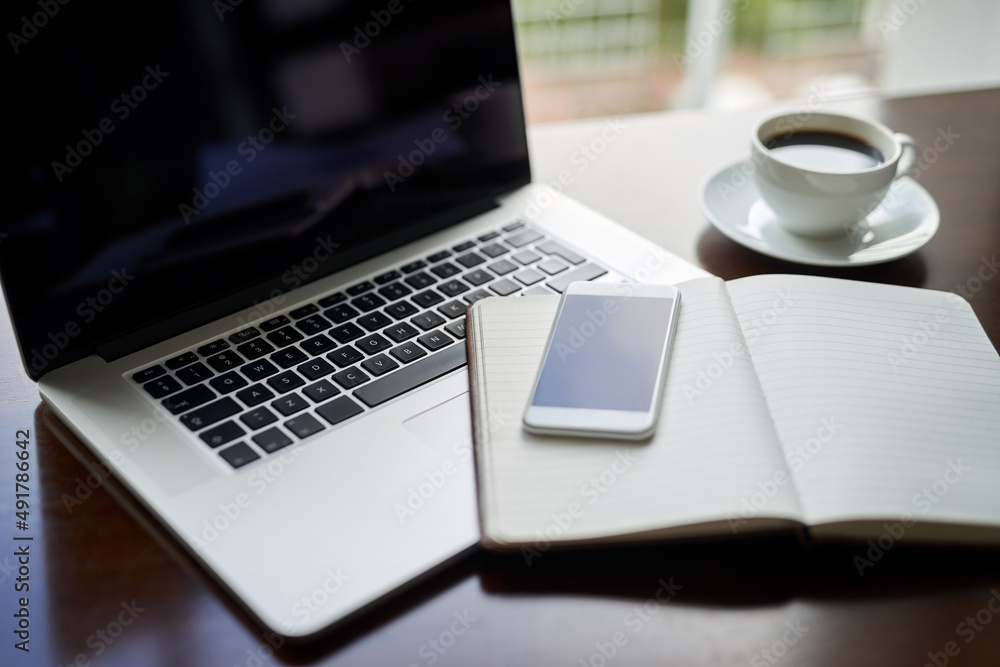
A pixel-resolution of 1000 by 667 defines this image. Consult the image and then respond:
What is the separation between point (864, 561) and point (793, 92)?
2.80m

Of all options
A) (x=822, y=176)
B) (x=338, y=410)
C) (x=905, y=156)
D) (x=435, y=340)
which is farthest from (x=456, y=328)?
(x=905, y=156)

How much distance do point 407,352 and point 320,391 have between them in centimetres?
7

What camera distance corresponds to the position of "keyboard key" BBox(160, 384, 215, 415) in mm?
557

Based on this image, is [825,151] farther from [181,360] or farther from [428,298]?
[181,360]

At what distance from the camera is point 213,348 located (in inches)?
24.1

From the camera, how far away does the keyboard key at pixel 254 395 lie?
0.56 m

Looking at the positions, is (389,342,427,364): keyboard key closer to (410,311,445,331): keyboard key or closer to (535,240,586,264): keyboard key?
(410,311,445,331): keyboard key

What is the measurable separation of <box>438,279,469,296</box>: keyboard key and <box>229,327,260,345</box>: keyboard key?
0.15 meters

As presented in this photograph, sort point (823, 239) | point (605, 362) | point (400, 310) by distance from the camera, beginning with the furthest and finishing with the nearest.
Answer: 1. point (823, 239)
2. point (400, 310)
3. point (605, 362)

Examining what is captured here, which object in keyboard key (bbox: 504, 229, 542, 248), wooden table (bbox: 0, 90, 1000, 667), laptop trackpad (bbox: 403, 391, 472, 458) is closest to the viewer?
wooden table (bbox: 0, 90, 1000, 667)

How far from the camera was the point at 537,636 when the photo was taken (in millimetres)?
440

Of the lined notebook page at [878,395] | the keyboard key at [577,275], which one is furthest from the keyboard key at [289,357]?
the lined notebook page at [878,395]

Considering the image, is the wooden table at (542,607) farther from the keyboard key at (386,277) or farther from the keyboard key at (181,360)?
the keyboard key at (386,277)

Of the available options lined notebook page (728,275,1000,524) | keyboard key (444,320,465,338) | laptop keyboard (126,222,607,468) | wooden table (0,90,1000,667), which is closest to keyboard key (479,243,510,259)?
laptop keyboard (126,222,607,468)
